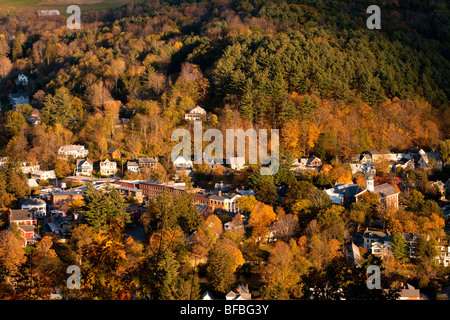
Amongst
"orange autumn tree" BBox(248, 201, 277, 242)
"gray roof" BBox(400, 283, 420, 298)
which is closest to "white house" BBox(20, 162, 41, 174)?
"orange autumn tree" BBox(248, 201, 277, 242)

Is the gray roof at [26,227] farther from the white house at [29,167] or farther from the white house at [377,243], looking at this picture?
the white house at [377,243]

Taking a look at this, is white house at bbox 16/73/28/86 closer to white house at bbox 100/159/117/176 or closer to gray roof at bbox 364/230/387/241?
white house at bbox 100/159/117/176

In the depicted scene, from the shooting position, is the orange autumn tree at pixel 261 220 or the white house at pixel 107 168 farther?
the white house at pixel 107 168

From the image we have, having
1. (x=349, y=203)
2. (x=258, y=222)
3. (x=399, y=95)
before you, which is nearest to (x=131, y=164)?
(x=258, y=222)

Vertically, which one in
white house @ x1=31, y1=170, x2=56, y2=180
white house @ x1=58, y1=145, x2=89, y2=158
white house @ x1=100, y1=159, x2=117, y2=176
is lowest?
white house @ x1=31, y1=170, x2=56, y2=180

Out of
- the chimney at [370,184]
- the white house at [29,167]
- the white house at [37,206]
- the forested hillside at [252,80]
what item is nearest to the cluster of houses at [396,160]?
the forested hillside at [252,80]

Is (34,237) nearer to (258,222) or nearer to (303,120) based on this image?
(258,222)
